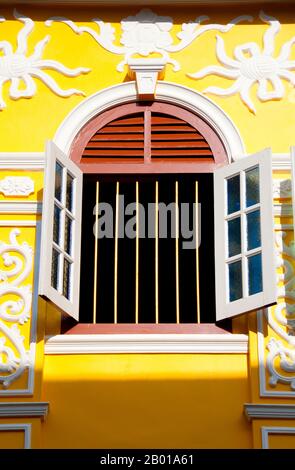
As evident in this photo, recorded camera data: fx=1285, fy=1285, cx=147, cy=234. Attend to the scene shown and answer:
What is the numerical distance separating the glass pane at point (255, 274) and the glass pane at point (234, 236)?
140mm

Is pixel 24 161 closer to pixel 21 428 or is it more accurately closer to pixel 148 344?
pixel 148 344

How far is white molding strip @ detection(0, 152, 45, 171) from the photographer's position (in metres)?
8.89

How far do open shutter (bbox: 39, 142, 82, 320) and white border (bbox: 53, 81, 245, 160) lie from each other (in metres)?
0.36

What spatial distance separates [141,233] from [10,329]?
132 cm

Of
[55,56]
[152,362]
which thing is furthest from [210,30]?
[152,362]

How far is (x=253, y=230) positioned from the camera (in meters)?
8.45

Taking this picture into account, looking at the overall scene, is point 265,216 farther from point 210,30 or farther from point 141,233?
point 210,30

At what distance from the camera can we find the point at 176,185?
903 cm

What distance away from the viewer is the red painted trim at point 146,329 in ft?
27.3

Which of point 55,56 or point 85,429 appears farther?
point 55,56

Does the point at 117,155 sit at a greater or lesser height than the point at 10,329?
greater
